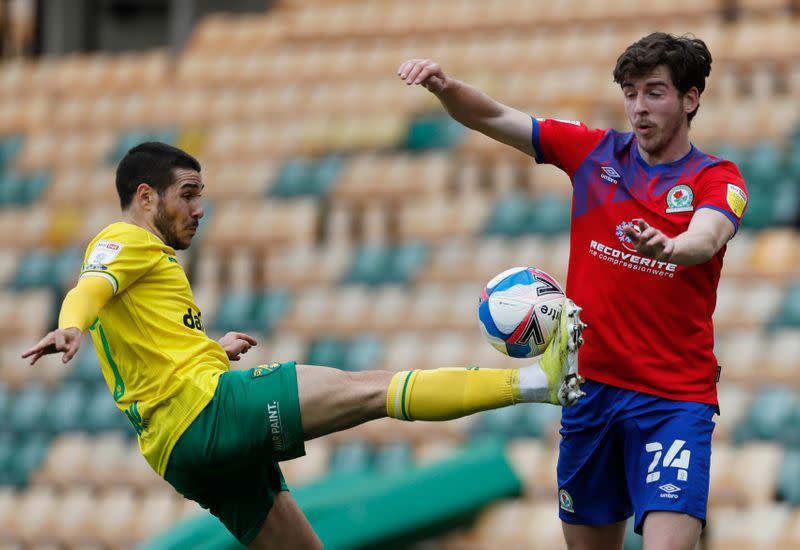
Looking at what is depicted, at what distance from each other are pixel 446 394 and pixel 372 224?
8.49 meters

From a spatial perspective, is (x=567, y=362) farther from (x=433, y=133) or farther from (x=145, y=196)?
(x=433, y=133)

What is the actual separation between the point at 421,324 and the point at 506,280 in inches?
275

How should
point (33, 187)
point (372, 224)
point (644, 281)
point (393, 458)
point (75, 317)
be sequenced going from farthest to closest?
1. point (33, 187)
2. point (372, 224)
3. point (393, 458)
4. point (644, 281)
5. point (75, 317)

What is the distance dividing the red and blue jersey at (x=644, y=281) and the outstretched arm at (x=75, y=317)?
165cm

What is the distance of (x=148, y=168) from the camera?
17.0 feet

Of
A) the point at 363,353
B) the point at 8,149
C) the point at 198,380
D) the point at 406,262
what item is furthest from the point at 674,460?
the point at 8,149

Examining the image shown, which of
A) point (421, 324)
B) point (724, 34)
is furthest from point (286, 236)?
point (724, 34)

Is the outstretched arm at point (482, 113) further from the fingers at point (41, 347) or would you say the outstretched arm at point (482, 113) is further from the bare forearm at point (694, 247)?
the fingers at point (41, 347)

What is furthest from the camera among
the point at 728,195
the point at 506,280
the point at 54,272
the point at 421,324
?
the point at 54,272

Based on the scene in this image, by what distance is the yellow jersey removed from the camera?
16.4ft

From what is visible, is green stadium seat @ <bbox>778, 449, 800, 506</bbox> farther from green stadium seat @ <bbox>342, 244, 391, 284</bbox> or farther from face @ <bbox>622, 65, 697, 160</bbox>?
face @ <bbox>622, 65, 697, 160</bbox>

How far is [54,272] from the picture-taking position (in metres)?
14.1

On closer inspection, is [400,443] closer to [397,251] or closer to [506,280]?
[397,251]

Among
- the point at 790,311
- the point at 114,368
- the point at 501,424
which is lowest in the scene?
the point at 501,424
